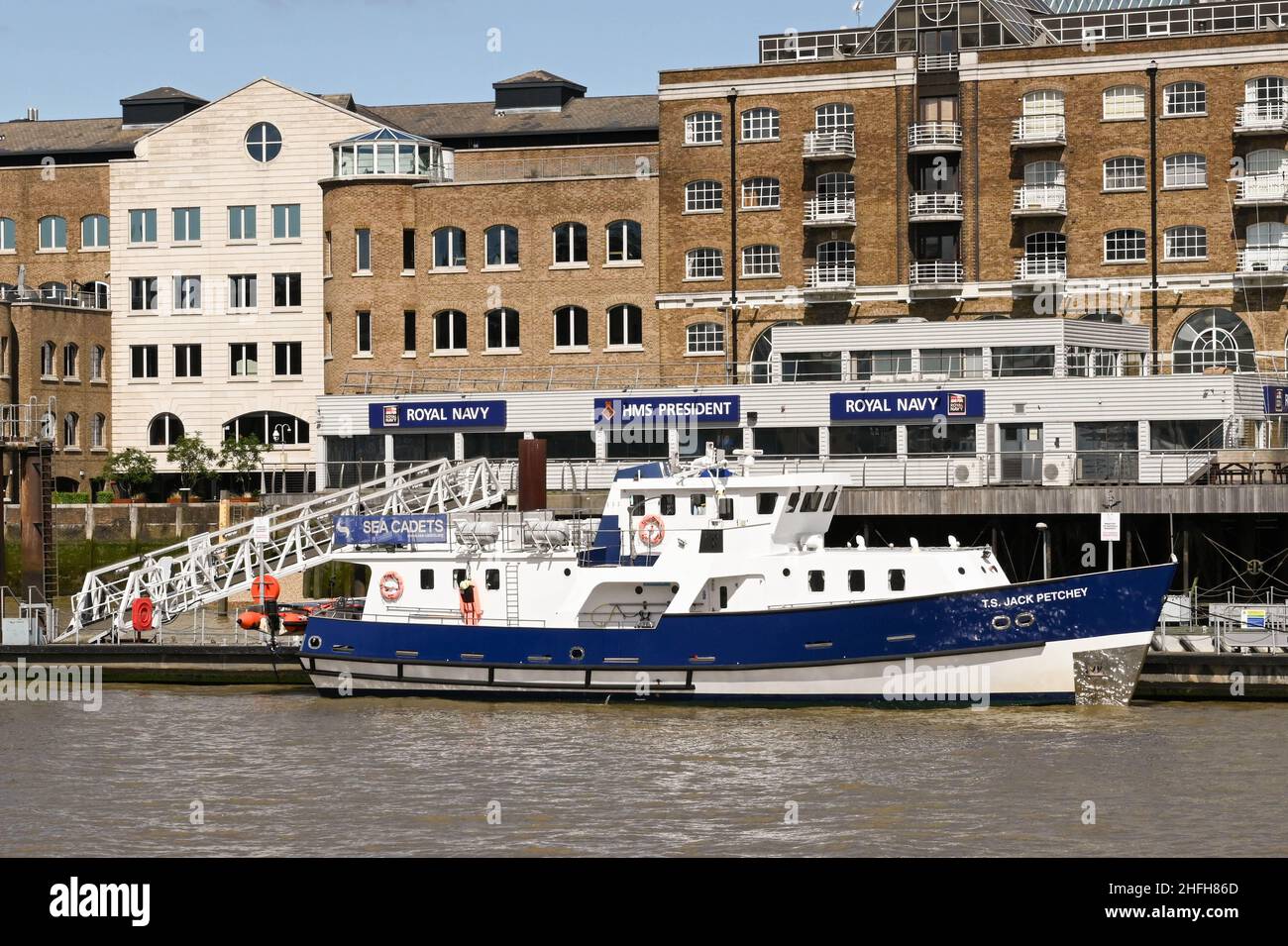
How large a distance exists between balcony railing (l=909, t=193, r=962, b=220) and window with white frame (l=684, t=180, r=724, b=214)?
26.7ft

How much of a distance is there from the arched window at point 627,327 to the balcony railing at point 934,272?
1146 centimetres

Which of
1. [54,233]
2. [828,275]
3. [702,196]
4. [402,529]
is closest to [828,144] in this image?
[828,275]

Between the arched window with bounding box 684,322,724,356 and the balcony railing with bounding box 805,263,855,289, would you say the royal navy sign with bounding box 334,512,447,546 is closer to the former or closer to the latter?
the arched window with bounding box 684,322,724,356

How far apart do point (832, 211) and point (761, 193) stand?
316 cm

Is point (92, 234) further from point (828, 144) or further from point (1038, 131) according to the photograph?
point (1038, 131)

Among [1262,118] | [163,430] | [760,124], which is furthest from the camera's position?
[163,430]

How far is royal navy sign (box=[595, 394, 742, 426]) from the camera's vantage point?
198ft

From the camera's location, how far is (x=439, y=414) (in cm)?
6275

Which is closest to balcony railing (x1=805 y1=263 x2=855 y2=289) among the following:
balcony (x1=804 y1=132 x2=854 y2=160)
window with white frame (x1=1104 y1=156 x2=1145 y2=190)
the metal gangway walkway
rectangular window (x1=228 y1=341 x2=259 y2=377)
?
balcony (x1=804 y1=132 x2=854 y2=160)

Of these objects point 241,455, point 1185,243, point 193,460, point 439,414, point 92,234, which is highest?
point 92,234

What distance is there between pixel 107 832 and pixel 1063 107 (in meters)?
54.4

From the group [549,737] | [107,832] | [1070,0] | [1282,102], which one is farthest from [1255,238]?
[107,832]

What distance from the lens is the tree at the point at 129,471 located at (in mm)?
78375

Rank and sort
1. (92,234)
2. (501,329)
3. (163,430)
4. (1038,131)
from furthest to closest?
(92,234)
(163,430)
(501,329)
(1038,131)
